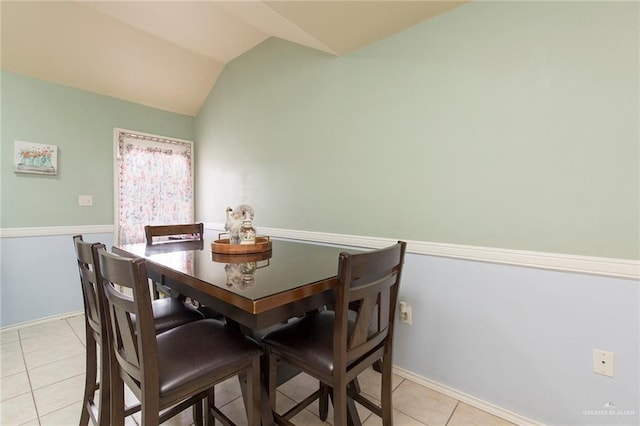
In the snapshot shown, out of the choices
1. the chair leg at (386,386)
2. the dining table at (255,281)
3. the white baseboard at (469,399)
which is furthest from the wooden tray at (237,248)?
the white baseboard at (469,399)

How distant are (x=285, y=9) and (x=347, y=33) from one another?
1.44 feet

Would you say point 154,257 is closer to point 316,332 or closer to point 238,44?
point 316,332

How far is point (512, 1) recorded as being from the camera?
1.43 meters

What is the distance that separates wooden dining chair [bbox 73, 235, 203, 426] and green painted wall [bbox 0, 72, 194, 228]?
6.53ft

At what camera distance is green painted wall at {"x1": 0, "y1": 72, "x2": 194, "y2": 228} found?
8.13ft

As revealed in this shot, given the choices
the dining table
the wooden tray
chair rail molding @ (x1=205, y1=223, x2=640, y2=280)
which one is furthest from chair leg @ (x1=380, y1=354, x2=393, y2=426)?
the wooden tray

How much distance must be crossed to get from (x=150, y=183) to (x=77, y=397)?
7.61 ft

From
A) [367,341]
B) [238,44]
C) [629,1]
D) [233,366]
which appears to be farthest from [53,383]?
[629,1]

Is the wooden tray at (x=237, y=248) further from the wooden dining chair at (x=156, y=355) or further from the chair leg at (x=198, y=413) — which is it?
the chair leg at (x=198, y=413)

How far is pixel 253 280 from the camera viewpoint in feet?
3.40

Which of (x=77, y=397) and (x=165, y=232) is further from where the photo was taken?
(x=165, y=232)

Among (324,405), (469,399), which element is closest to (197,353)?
(324,405)

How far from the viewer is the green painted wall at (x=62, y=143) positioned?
8.13ft

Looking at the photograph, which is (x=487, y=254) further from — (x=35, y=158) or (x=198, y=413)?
(x=35, y=158)
